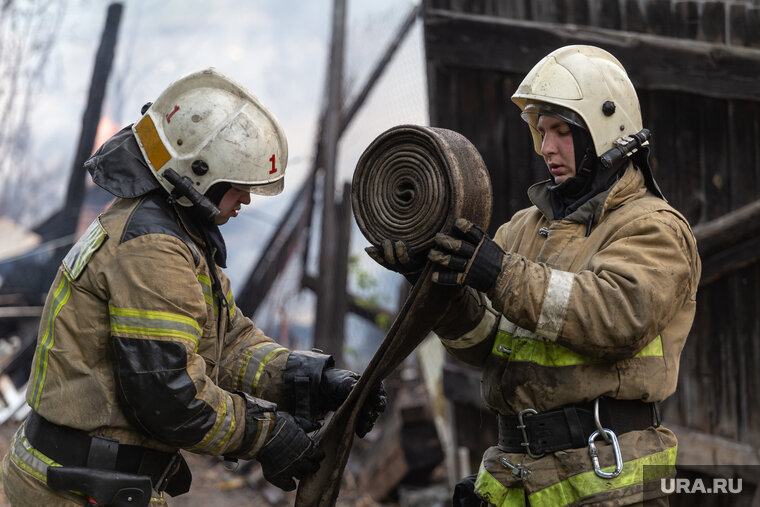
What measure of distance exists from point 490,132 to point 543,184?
1.94 metres

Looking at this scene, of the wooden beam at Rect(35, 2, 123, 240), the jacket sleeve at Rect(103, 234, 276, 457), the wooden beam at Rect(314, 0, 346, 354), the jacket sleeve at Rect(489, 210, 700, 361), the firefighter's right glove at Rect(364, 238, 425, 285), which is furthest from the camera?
the wooden beam at Rect(35, 2, 123, 240)

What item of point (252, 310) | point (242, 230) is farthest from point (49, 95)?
point (252, 310)

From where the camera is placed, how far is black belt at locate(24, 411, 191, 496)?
2.67 metres

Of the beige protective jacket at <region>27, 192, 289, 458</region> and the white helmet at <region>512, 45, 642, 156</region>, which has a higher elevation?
the white helmet at <region>512, 45, 642, 156</region>

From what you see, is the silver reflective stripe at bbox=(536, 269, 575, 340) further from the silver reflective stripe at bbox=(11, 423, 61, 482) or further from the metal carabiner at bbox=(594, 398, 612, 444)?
the silver reflective stripe at bbox=(11, 423, 61, 482)

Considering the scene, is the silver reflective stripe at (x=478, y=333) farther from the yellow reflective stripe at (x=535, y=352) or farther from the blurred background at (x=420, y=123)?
the blurred background at (x=420, y=123)

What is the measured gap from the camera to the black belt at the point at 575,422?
2645 mm

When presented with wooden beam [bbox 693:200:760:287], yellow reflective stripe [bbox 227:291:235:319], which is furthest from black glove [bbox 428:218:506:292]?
wooden beam [bbox 693:200:760:287]

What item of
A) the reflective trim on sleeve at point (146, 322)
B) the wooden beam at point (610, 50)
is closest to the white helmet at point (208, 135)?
the reflective trim on sleeve at point (146, 322)

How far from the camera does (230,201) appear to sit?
2.94 meters

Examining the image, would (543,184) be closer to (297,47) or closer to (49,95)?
(49,95)

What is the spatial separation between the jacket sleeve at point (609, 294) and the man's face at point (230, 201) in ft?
3.38

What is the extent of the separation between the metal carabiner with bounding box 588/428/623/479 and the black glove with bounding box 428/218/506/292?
2.03 feet

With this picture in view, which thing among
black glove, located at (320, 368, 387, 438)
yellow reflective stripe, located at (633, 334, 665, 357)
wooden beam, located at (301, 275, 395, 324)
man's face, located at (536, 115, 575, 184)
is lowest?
wooden beam, located at (301, 275, 395, 324)
